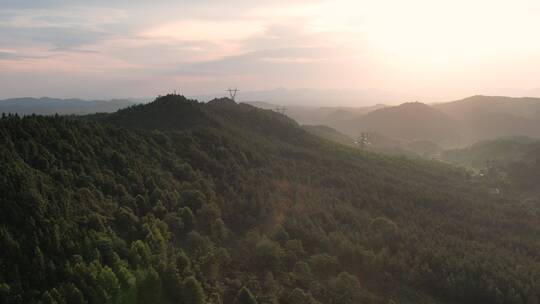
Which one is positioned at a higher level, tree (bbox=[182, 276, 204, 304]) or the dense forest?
tree (bbox=[182, 276, 204, 304])

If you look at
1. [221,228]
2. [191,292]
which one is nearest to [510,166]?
[221,228]

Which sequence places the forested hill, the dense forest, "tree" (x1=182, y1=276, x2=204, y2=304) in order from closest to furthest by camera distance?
the forested hill
"tree" (x1=182, y1=276, x2=204, y2=304)
the dense forest

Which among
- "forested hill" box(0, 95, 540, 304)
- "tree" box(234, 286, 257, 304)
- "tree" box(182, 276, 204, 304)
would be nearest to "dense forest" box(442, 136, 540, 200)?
"forested hill" box(0, 95, 540, 304)

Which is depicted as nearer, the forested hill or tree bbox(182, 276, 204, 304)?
the forested hill

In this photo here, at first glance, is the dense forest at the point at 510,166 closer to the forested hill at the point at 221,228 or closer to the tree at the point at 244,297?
the forested hill at the point at 221,228

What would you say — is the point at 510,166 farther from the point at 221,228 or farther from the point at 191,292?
the point at 191,292

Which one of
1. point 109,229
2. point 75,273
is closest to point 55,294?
point 75,273

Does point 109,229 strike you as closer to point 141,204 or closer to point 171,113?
point 141,204

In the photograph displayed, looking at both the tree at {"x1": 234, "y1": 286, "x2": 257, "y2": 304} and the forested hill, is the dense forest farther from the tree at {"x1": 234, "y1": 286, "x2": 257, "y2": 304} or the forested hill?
the tree at {"x1": 234, "y1": 286, "x2": 257, "y2": 304}
